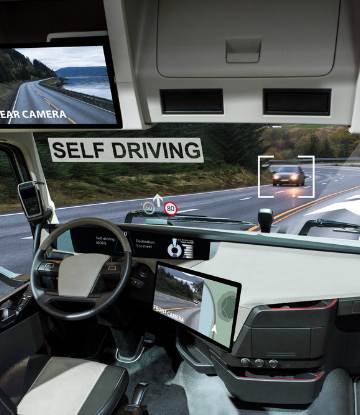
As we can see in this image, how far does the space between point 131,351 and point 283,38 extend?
2.47 m

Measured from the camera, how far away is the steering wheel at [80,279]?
78.4 inches

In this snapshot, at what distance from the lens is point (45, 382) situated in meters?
1.97

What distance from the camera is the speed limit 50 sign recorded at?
8.04 feet

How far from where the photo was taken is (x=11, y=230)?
3049mm

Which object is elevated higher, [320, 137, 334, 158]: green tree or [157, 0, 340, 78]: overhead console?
[157, 0, 340, 78]: overhead console

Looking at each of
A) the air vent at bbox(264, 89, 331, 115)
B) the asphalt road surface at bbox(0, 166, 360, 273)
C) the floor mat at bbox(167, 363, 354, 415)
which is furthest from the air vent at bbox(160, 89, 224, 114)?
the floor mat at bbox(167, 363, 354, 415)

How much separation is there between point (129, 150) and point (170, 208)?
0.48m

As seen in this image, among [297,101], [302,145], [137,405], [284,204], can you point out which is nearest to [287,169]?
[302,145]

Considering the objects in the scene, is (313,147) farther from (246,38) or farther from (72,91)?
(72,91)

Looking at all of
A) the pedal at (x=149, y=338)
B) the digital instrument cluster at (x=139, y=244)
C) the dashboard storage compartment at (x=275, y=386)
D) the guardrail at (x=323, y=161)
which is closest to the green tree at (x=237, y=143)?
the guardrail at (x=323, y=161)

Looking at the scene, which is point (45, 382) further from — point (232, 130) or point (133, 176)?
point (232, 130)

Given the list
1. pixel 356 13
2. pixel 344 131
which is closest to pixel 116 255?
pixel 344 131

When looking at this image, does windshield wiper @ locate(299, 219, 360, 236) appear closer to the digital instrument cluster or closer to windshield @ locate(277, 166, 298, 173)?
windshield @ locate(277, 166, 298, 173)

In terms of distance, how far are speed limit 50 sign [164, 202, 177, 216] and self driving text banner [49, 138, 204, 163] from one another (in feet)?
0.99
